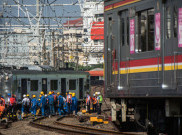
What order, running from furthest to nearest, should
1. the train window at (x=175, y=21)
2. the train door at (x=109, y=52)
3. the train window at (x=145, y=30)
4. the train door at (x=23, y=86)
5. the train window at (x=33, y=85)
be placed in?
the train window at (x=33, y=85)
the train door at (x=23, y=86)
the train door at (x=109, y=52)
the train window at (x=145, y=30)
the train window at (x=175, y=21)

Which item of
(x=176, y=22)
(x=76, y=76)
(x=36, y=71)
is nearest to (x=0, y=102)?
(x=36, y=71)

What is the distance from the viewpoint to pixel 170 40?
930 cm

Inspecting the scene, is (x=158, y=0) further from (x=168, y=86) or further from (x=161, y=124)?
(x=161, y=124)

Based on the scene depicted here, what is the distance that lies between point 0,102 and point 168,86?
1311cm

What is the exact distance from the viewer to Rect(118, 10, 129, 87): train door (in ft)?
36.2

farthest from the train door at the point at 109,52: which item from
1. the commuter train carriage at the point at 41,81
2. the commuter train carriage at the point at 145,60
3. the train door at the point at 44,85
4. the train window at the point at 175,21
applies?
the train door at the point at 44,85

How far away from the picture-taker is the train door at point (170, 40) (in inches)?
359

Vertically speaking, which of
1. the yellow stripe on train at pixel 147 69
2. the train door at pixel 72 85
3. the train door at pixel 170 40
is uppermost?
the train door at pixel 170 40

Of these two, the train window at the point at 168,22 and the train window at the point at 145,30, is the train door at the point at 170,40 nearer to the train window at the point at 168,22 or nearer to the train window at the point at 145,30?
the train window at the point at 168,22

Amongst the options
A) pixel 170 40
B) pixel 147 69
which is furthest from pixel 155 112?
pixel 170 40

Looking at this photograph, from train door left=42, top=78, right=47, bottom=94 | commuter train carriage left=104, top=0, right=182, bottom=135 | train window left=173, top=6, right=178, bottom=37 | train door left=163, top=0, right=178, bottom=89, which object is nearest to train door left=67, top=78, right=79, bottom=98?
train door left=42, top=78, right=47, bottom=94

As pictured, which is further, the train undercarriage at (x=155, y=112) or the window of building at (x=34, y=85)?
the window of building at (x=34, y=85)

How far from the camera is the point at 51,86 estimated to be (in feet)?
101

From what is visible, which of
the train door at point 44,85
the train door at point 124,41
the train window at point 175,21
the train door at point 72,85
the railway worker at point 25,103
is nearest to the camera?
the train window at point 175,21
